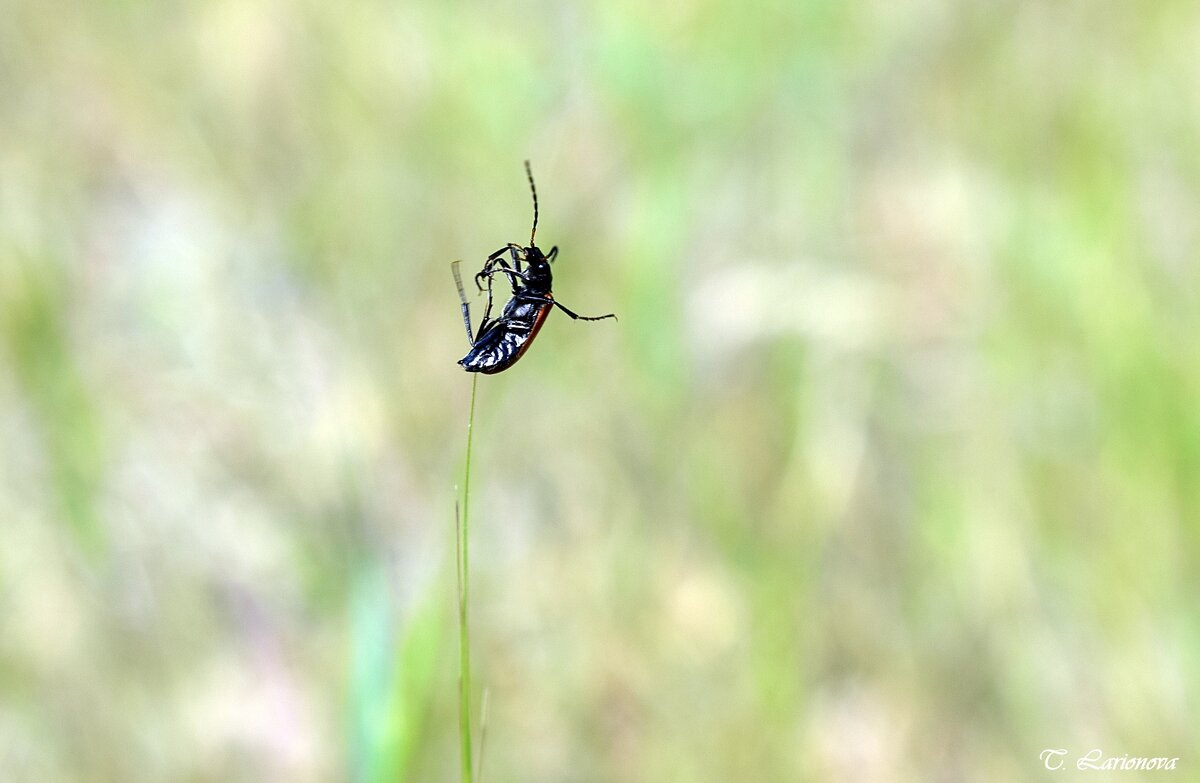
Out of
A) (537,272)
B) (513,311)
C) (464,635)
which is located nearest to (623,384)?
→ (537,272)

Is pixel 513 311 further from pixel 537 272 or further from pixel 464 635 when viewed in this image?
pixel 464 635

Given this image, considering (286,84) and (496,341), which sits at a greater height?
(286,84)

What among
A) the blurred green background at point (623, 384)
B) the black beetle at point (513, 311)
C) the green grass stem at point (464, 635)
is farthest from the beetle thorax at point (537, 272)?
the green grass stem at point (464, 635)

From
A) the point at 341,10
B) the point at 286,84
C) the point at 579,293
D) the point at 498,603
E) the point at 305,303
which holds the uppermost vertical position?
the point at 341,10

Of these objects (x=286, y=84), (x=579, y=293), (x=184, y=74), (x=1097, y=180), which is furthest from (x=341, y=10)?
(x=1097, y=180)

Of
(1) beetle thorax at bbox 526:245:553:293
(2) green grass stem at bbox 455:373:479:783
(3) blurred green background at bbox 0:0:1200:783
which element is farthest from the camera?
(3) blurred green background at bbox 0:0:1200:783

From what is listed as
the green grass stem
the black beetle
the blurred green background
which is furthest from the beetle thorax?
the green grass stem

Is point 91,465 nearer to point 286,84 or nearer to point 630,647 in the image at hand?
point 630,647

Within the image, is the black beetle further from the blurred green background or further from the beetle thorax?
the blurred green background
